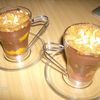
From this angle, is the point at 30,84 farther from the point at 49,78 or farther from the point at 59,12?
the point at 59,12

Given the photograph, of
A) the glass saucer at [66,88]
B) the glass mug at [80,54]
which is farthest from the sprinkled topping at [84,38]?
the glass saucer at [66,88]

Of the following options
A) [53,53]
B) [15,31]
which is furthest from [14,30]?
[53,53]

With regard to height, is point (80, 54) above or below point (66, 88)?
above

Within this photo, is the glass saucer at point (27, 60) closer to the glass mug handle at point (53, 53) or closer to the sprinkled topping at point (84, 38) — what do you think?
the glass mug handle at point (53, 53)

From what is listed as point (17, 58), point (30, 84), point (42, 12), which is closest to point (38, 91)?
point (30, 84)

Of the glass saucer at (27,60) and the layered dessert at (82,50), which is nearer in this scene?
the layered dessert at (82,50)

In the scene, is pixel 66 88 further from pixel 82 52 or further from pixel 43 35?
pixel 43 35

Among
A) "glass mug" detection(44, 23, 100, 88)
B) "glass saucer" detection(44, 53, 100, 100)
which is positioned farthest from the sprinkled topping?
"glass saucer" detection(44, 53, 100, 100)
